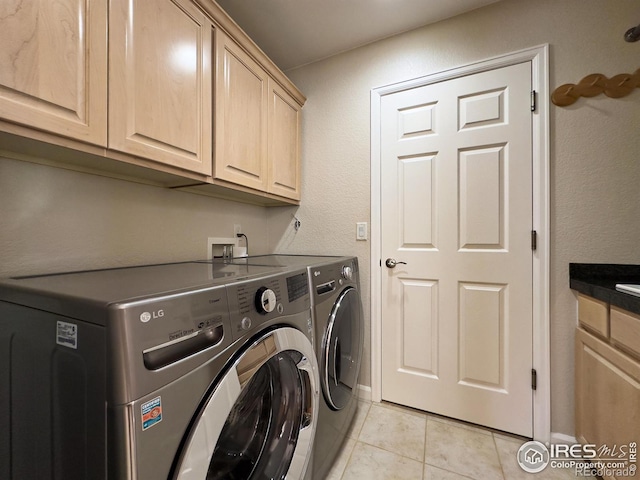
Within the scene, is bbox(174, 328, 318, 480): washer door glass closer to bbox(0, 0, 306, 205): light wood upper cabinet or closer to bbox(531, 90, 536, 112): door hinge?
bbox(0, 0, 306, 205): light wood upper cabinet

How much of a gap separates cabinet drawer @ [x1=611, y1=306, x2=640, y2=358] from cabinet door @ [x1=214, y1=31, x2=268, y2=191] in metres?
1.70

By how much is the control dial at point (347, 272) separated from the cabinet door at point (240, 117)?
2.25ft

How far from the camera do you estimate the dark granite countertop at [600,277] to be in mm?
1119

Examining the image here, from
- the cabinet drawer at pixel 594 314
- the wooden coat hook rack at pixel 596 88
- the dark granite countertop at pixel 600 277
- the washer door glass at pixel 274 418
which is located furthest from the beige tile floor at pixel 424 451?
the wooden coat hook rack at pixel 596 88

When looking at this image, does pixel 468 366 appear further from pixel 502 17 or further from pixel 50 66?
pixel 50 66

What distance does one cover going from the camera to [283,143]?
1.81 meters

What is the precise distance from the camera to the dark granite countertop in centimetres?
112

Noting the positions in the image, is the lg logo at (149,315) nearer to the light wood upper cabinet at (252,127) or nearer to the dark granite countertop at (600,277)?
the light wood upper cabinet at (252,127)

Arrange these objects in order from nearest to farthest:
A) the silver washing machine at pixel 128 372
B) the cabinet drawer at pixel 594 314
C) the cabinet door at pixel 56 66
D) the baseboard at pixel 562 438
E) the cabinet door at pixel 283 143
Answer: the silver washing machine at pixel 128 372, the cabinet door at pixel 56 66, the cabinet drawer at pixel 594 314, the baseboard at pixel 562 438, the cabinet door at pixel 283 143

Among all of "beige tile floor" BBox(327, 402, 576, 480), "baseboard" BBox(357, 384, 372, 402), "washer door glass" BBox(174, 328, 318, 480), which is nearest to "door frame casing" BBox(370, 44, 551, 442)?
"beige tile floor" BBox(327, 402, 576, 480)

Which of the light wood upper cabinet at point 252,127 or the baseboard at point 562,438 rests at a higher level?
the light wood upper cabinet at point 252,127

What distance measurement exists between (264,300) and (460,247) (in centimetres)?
130

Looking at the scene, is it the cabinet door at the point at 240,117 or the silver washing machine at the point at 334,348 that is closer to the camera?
the silver washing machine at the point at 334,348

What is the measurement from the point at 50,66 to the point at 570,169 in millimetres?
2135
